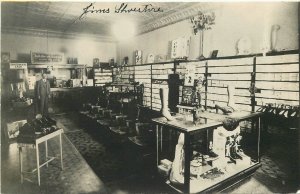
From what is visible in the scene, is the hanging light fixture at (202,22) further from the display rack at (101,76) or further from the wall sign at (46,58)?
the wall sign at (46,58)

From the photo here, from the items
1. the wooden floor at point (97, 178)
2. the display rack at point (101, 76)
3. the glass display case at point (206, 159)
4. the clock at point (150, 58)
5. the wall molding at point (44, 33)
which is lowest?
the wooden floor at point (97, 178)

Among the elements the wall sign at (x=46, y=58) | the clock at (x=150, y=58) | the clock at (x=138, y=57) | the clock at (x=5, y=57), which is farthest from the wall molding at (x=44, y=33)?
the clock at (x=150, y=58)

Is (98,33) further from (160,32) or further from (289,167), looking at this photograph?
(289,167)

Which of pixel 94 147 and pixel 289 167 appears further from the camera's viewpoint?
pixel 94 147

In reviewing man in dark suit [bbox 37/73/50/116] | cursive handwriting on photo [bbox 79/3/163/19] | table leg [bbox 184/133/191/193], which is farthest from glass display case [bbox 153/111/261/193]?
man in dark suit [bbox 37/73/50/116]

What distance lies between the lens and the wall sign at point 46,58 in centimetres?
932

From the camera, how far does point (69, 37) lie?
1025 centimetres

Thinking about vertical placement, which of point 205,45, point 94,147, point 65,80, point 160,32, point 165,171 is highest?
point 160,32

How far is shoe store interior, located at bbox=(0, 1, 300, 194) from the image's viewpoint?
3.03m

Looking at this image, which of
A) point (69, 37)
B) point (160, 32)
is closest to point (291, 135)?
point (160, 32)

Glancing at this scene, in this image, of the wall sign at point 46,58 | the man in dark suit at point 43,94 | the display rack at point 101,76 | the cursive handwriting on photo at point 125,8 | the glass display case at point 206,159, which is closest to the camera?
the glass display case at point 206,159

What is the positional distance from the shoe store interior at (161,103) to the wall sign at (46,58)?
1.6 inches

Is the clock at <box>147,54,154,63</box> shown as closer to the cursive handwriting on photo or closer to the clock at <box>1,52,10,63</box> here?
the cursive handwriting on photo

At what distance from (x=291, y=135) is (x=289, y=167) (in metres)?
0.80
